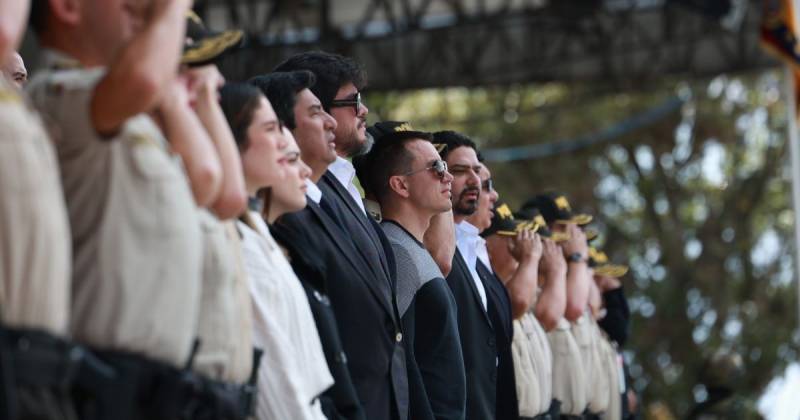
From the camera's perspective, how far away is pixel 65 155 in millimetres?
3186

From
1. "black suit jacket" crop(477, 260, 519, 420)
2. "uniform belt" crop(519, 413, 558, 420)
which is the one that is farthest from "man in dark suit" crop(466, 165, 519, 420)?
"uniform belt" crop(519, 413, 558, 420)

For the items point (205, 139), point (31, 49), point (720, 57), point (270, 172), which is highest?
point (205, 139)

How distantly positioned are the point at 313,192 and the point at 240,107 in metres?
0.83

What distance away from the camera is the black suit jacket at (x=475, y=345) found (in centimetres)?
632

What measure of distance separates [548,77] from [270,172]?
1378 cm

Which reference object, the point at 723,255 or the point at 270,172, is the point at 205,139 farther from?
the point at 723,255

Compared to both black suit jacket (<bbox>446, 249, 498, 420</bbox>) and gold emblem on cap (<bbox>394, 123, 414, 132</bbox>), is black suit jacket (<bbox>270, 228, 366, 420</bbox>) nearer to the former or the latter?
gold emblem on cap (<bbox>394, 123, 414, 132</bbox>)

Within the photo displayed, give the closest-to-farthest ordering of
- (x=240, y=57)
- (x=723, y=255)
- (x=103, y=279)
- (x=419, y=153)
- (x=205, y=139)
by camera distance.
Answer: (x=103, y=279) < (x=205, y=139) < (x=419, y=153) < (x=240, y=57) < (x=723, y=255)

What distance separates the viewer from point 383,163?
6.08 metres

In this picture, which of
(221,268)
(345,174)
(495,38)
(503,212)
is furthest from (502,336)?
(495,38)

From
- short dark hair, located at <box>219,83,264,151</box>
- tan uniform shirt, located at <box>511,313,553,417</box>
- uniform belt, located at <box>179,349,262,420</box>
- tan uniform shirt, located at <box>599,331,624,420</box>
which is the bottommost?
tan uniform shirt, located at <box>599,331,624,420</box>

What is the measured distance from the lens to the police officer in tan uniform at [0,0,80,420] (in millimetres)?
2871

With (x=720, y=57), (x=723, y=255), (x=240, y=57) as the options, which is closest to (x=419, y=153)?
(x=240, y=57)

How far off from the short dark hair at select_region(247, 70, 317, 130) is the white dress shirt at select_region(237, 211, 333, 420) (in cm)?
63
